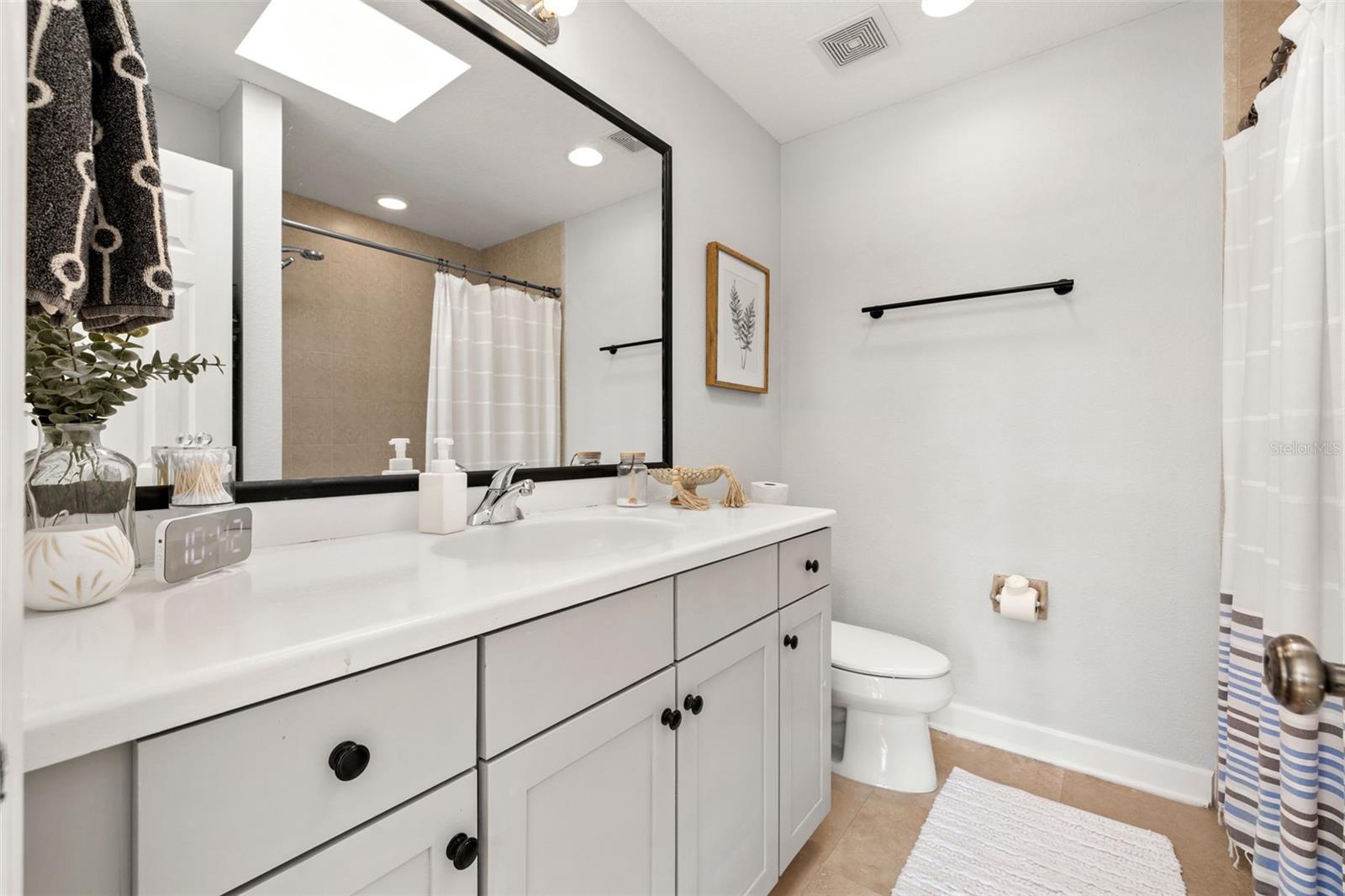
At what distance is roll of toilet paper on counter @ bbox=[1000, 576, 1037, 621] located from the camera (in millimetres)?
1881

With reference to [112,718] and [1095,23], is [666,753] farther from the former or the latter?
[1095,23]

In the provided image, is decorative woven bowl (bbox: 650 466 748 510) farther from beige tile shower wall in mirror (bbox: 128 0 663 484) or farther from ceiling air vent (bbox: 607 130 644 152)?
ceiling air vent (bbox: 607 130 644 152)

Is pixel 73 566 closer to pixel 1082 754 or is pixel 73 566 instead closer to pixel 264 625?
pixel 264 625

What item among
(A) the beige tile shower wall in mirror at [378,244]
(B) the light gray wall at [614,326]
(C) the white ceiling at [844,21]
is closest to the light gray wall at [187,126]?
(A) the beige tile shower wall in mirror at [378,244]

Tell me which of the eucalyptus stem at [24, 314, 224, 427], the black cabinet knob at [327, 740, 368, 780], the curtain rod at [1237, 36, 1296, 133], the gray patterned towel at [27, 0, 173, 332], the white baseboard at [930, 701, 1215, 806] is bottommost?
the white baseboard at [930, 701, 1215, 806]

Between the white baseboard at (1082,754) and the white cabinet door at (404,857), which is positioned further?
the white baseboard at (1082,754)

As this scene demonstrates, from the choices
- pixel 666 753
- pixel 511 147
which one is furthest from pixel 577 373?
pixel 666 753

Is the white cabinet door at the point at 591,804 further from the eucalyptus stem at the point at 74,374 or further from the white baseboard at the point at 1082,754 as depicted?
the white baseboard at the point at 1082,754

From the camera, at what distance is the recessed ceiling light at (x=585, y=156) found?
62.7 inches

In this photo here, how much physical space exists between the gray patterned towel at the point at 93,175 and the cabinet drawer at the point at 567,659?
55 cm

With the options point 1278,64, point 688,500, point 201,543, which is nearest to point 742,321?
point 688,500

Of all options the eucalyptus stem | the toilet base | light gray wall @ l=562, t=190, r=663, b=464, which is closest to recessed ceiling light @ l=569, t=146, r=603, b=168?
light gray wall @ l=562, t=190, r=663, b=464

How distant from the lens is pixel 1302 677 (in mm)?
443

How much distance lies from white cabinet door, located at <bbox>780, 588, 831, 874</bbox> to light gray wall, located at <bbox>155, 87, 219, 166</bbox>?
1.37 metres
